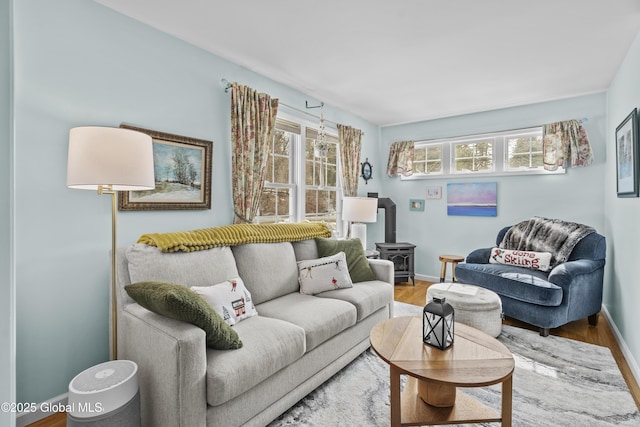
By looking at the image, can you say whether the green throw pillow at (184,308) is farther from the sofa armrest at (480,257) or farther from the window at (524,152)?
the window at (524,152)

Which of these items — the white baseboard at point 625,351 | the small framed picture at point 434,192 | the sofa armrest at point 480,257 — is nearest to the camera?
the white baseboard at point 625,351

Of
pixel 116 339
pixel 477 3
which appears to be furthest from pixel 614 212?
pixel 116 339

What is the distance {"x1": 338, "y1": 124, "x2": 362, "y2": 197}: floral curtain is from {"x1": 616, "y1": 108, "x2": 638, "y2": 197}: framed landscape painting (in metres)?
2.76

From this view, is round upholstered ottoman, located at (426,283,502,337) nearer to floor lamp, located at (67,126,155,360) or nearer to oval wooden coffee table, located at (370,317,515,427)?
oval wooden coffee table, located at (370,317,515,427)

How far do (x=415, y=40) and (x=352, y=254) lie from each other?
188 cm

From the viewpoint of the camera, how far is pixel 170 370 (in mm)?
1446

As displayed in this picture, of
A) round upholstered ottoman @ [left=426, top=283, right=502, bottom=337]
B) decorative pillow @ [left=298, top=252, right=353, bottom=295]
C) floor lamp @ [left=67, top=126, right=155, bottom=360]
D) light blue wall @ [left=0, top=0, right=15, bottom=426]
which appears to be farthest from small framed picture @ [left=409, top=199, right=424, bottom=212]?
light blue wall @ [left=0, top=0, right=15, bottom=426]

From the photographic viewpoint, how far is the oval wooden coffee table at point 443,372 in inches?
58.2

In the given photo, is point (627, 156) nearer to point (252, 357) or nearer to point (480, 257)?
point (480, 257)

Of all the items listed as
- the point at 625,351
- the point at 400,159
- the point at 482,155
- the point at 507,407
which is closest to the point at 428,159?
the point at 400,159

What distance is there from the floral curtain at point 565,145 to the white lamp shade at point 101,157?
4.35 m

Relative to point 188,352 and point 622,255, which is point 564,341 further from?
point 188,352

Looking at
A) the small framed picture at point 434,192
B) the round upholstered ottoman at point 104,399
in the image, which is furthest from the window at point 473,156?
the round upholstered ottoman at point 104,399

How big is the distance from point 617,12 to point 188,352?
337 cm
